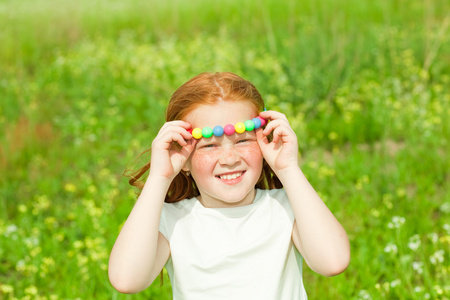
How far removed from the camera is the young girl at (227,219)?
6.15ft

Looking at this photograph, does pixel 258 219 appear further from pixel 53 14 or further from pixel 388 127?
pixel 53 14

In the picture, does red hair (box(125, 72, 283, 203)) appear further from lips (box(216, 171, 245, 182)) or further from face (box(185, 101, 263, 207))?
lips (box(216, 171, 245, 182))

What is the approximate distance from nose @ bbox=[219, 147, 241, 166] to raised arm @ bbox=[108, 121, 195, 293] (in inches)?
5.3

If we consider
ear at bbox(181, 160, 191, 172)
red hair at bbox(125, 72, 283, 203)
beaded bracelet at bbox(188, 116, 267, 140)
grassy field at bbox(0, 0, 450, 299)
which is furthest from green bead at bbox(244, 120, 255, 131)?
grassy field at bbox(0, 0, 450, 299)

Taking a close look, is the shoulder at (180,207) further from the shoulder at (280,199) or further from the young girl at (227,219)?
the shoulder at (280,199)

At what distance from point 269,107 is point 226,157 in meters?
3.18

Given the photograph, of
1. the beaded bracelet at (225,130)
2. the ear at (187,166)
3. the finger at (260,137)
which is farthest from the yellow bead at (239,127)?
the ear at (187,166)

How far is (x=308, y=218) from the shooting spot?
1.88 m

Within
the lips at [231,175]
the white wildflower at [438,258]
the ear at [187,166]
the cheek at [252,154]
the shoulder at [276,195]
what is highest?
the cheek at [252,154]

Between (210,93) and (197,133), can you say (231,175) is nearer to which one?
(197,133)

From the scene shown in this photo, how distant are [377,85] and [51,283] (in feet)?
12.3

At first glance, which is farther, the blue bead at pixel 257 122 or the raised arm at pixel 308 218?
the blue bead at pixel 257 122

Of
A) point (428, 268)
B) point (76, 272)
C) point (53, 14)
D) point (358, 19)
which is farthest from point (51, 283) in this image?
point (53, 14)

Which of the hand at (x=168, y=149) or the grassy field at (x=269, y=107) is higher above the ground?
the hand at (x=168, y=149)
